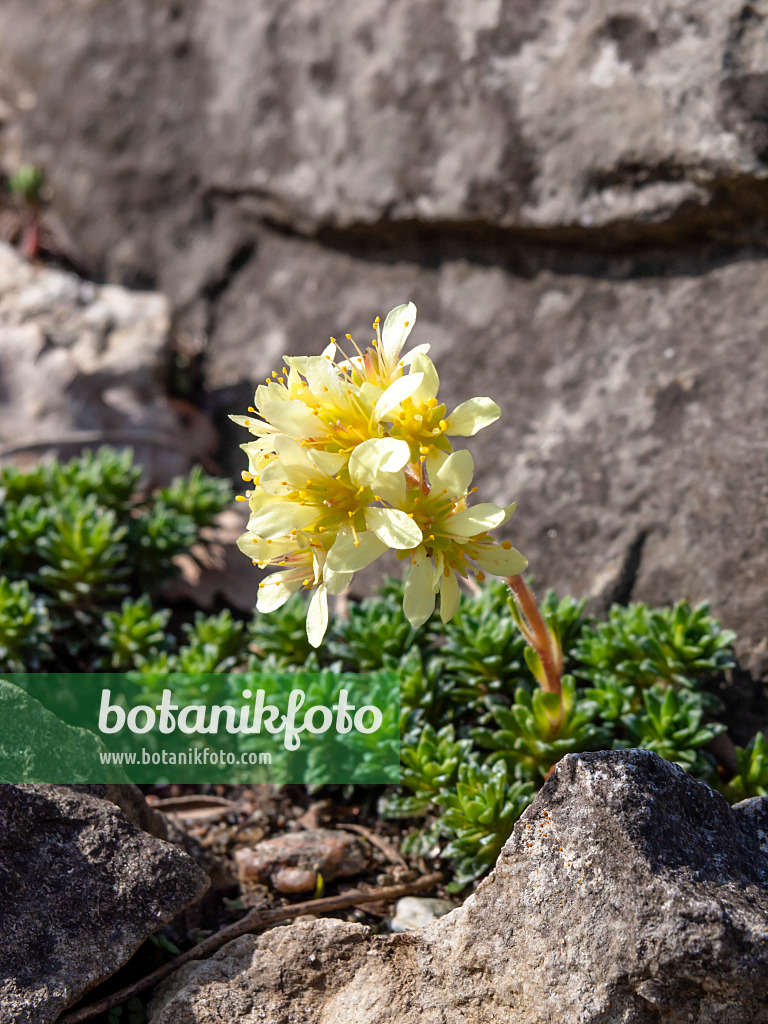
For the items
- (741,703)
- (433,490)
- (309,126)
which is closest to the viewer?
(433,490)

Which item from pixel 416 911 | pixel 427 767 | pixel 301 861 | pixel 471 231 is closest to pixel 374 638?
pixel 427 767

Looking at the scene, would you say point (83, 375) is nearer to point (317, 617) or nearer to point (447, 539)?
point (317, 617)

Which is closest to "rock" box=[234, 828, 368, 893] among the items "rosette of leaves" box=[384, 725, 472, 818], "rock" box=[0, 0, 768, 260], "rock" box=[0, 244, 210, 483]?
"rosette of leaves" box=[384, 725, 472, 818]

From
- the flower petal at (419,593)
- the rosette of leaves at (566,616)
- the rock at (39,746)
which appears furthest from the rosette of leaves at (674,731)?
the rock at (39,746)

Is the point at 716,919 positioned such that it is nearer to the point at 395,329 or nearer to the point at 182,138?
the point at 395,329

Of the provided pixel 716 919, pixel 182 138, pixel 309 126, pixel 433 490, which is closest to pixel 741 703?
pixel 716 919
